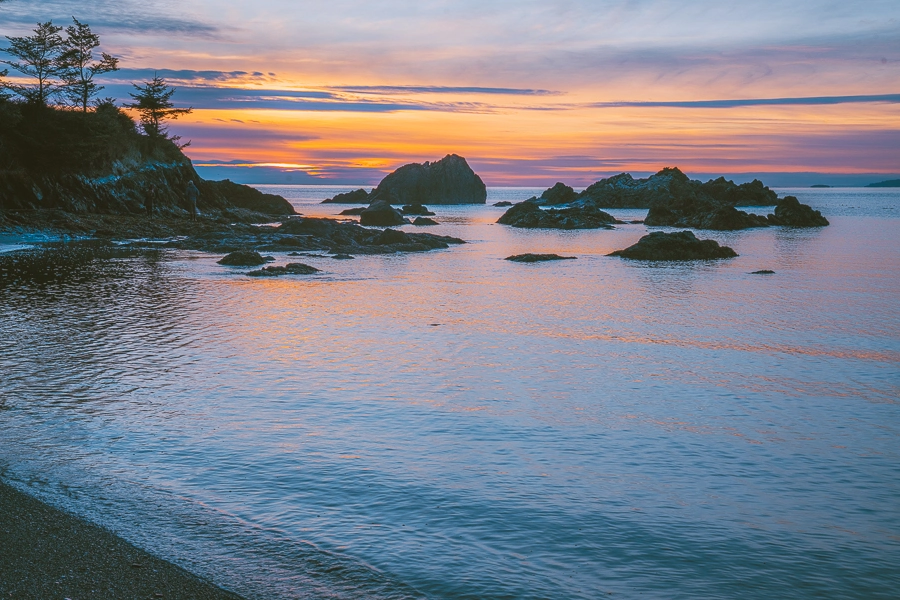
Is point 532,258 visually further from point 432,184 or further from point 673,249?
point 432,184

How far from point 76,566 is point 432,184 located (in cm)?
17862

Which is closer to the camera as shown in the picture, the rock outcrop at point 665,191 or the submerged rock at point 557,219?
the submerged rock at point 557,219

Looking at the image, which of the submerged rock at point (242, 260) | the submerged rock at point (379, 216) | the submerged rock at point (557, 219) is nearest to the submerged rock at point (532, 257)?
the submerged rock at point (242, 260)

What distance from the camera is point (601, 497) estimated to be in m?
7.58

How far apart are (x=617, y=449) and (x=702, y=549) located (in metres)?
2.70

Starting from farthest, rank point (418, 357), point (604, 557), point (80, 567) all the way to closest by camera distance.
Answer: point (418, 357) < point (604, 557) < point (80, 567)

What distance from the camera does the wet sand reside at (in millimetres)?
5266

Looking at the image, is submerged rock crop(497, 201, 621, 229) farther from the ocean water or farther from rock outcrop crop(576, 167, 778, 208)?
rock outcrop crop(576, 167, 778, 208)

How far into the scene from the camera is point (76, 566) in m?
5.62

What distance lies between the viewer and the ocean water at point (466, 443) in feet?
20.2

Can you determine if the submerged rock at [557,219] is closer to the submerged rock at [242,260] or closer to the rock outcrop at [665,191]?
the submerged rock at [242,260]

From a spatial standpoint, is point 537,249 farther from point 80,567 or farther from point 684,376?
point 80,567

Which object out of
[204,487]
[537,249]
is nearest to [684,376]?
[204,487]

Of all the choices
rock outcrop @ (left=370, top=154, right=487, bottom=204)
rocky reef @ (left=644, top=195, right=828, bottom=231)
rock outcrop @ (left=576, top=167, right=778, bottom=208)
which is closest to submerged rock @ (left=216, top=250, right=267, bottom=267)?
rocky reef @ (left=644, top=195, right=828, bottom=231)
